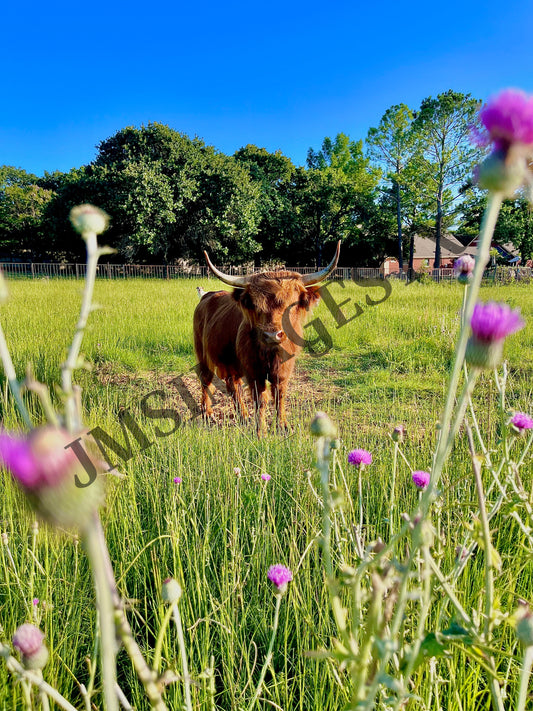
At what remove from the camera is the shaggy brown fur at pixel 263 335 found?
12.1 feet

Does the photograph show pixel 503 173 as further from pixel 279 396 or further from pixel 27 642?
pixel 279 396

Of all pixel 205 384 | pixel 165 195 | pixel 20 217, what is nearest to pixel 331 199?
pixel 165 195

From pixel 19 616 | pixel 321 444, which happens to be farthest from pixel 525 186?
pixel 19 616

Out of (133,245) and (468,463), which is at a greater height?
(133,245)

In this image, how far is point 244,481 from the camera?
2512 mm

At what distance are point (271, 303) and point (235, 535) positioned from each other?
240 cm

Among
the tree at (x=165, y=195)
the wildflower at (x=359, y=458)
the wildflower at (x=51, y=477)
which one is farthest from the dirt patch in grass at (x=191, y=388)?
the tree at (x=165, y=195)

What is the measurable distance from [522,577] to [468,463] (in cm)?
78

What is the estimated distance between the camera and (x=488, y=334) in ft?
1.59

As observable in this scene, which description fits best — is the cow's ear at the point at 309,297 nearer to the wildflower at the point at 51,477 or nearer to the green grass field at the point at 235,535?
the green grass field at the point at 235,535

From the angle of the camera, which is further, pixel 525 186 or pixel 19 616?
pixel 19 616

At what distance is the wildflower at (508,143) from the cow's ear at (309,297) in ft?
12.0

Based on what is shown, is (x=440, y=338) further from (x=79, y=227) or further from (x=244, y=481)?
(x=79, y=227)

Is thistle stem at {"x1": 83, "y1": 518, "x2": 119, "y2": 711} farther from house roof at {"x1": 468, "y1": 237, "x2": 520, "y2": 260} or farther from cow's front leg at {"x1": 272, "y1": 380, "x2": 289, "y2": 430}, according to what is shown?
house roof at {"x1": 468, "y1": 237, "x2": 520, "y2": 260}
